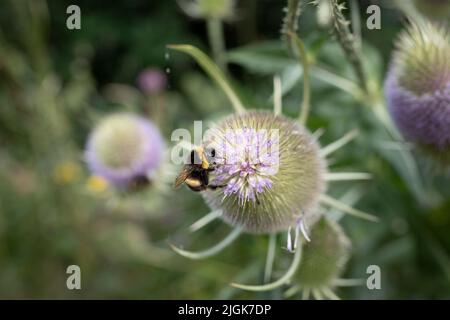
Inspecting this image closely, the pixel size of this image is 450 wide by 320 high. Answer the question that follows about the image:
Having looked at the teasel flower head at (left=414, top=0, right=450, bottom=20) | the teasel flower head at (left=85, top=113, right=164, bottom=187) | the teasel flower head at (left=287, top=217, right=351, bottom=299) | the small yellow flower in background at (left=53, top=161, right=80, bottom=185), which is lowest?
the teasel flower head at (left=287, top=217, right=351, bottom=299)

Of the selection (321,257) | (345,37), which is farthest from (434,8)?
(321,257)

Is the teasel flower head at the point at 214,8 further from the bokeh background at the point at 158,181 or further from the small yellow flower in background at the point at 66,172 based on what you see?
the small yellow flower in background at the point at 66,172

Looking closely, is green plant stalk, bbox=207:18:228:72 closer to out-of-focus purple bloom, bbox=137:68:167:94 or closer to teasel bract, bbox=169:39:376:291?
out-of-focus purple bloom, bbox=137:68:167:94

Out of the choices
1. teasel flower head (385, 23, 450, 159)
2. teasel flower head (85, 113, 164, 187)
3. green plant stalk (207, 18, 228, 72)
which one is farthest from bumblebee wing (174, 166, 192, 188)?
green plant stalk (207, 18, 228, 72)

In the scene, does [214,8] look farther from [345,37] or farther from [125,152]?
Result: [345,37]

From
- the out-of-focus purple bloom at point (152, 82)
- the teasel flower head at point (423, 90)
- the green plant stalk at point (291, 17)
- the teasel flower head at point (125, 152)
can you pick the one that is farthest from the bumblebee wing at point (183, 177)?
the out-of-focus purple bloom at point (152, 82)
